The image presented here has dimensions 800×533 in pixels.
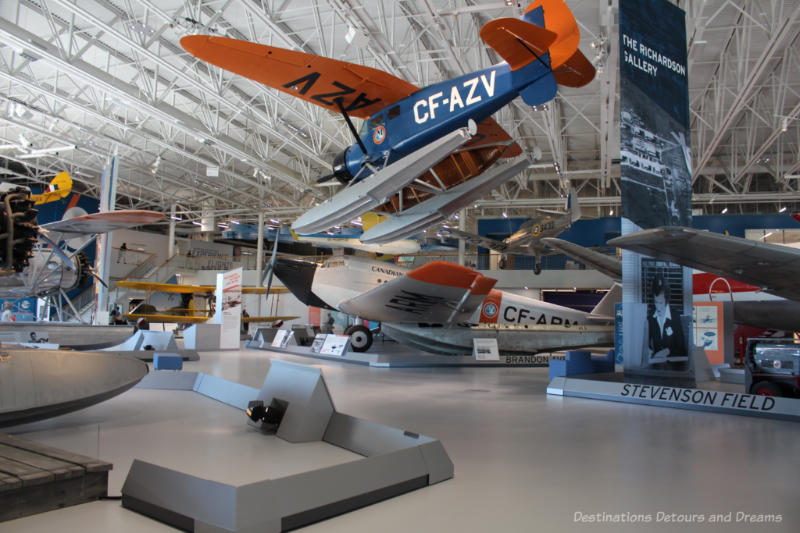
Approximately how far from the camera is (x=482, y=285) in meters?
9.62

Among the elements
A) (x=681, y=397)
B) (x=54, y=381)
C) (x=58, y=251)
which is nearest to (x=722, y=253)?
(x=681, y=397)

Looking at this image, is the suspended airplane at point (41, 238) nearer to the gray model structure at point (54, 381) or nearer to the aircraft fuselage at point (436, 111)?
the gray model structure at point (54, 381)

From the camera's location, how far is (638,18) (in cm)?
577

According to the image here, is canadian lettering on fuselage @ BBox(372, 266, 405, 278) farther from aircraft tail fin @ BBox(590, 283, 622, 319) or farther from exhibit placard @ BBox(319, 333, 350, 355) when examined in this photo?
aircraft tail fin @ BBox(590, 283, 622, 319)

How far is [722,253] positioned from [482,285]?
5776 mm

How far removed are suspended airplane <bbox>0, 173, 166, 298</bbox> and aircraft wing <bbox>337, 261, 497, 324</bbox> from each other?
14.0ft

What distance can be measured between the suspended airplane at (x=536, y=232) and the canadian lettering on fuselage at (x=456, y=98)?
26.7ft

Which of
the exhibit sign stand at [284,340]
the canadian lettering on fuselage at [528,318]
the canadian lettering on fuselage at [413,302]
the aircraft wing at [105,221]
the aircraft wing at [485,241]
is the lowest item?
the exhibit sign stand at [284,340]

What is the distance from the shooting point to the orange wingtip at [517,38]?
582 cm

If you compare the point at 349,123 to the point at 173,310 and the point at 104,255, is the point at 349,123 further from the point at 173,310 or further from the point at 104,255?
the point at 173,310

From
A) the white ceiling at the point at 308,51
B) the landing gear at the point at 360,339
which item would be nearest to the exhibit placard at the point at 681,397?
the landing gear at the point at 360,339

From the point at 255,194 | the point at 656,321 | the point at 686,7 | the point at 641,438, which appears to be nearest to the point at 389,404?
the point at 641,438

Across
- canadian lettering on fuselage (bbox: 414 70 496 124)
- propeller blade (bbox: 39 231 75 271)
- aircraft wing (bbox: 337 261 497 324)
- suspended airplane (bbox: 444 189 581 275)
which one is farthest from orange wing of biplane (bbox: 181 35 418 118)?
suspended airplane (bbox: 444 189 581 275)

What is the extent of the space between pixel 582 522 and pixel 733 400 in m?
3.38
